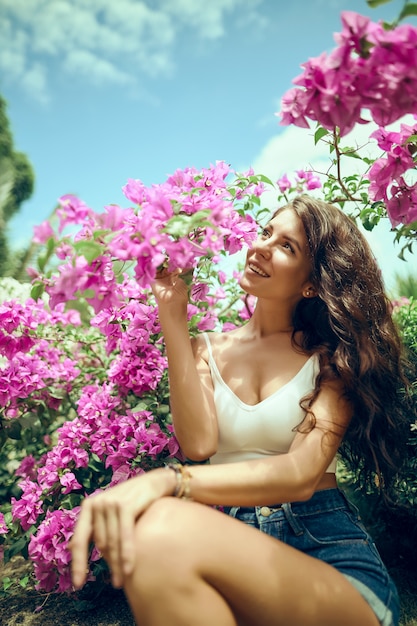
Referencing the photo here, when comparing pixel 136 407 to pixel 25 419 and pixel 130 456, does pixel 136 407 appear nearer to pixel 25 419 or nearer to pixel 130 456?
pixel 130 456

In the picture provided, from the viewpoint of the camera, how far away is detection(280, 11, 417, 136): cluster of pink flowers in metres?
1.15

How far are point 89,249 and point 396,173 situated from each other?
1.02 meters

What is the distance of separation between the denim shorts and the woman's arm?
29cm

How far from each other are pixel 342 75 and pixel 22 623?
2.41 metres

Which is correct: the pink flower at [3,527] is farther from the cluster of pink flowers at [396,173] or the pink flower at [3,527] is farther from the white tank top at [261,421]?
the cluster of pink flowers at [396,173]

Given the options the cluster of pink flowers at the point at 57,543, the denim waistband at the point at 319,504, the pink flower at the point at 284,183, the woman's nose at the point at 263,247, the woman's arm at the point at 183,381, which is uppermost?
the pink flower at the point at 284,183

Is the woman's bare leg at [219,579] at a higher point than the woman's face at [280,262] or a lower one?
lower

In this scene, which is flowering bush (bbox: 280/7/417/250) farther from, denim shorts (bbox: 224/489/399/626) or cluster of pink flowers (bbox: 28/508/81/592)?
cluster of pink flowers (bbox: 28/508/81/592)

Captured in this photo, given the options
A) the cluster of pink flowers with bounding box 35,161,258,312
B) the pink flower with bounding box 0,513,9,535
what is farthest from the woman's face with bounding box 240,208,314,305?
the pink flower with bounding box 0,513,9,535

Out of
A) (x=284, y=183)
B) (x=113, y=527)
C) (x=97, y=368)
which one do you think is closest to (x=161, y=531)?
(x=113, y=527)

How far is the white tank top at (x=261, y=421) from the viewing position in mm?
1841

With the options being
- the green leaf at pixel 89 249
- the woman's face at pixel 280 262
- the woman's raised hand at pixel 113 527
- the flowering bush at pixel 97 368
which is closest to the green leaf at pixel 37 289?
the flowering bush at pixel 97 368

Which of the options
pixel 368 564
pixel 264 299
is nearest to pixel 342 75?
pixel 264 299

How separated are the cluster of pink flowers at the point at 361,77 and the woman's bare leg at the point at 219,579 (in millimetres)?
995
